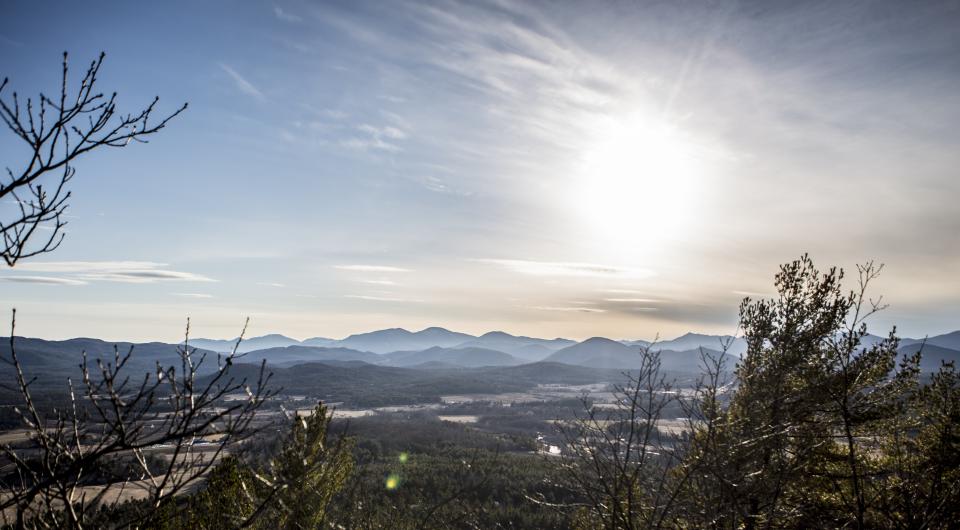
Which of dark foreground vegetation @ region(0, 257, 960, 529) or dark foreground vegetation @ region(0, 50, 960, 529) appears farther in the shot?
dark foreground vegetation @ region(0, 257, 960, 529)

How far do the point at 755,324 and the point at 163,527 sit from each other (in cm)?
1477

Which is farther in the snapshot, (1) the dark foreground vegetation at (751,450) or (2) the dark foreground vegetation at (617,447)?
(1) the dark foreground vegetation at (751,450)

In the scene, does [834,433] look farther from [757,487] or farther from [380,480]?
[380,480]

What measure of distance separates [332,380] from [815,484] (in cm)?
20583

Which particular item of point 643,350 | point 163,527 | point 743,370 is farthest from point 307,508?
point 743,370

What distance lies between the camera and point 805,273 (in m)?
12.2

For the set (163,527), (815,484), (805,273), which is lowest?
(163,527)

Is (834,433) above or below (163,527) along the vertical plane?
above

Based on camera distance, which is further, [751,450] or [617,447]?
[751,450]

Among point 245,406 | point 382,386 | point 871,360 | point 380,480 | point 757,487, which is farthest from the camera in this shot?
point 382,386

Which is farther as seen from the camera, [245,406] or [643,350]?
[643,350]

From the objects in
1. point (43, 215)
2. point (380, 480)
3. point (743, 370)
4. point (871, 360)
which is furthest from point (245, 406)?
point (380, 480)

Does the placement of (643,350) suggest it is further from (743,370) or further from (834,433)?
(834,433)

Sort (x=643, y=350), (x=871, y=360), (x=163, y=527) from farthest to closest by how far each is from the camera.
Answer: (x=871, y=360) → (x=163, y=527) → (x=643, y=350)
